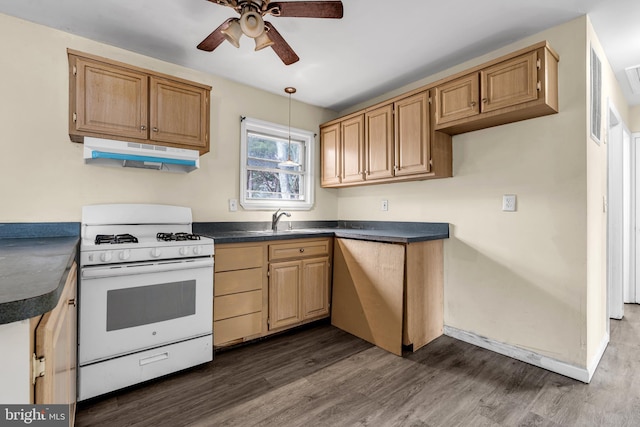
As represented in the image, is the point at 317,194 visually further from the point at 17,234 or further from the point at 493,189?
the point at 17,234

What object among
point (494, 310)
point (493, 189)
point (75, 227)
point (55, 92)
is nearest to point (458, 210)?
point (493, 189)

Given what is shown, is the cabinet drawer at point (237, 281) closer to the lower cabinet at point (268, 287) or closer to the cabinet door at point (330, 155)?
the lower cabinet at point (268, 287)

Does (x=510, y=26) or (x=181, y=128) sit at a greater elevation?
(x=510, y=26)

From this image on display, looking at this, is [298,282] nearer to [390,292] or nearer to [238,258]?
[238,258]

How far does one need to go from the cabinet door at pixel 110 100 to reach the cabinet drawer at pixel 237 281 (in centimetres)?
123

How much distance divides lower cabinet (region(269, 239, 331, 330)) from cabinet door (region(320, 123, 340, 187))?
916 mm

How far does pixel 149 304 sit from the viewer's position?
79.3 inches

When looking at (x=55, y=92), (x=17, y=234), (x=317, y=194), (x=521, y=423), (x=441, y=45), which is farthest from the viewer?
(x=317, y=194)

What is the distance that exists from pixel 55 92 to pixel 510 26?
334 cm

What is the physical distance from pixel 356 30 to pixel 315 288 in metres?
2.22

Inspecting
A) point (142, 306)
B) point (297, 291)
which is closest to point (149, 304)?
point (142, 306)

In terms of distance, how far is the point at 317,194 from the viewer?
383cm

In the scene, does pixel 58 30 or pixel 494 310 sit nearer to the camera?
pixel 58 30

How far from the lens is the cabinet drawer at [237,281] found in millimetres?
2408
